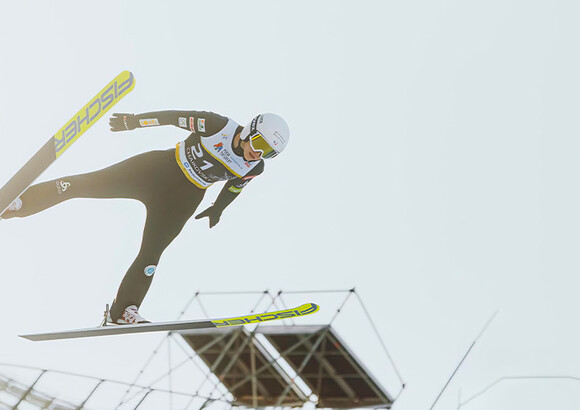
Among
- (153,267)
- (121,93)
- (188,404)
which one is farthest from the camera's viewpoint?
(188,404)

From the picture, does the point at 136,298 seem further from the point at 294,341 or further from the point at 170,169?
the point at 294,341

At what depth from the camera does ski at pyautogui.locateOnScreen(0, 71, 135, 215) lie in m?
9.38

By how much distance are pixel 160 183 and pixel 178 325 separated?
4.98 feet

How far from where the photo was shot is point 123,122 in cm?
973

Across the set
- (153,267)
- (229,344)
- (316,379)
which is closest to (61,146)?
(153,267)

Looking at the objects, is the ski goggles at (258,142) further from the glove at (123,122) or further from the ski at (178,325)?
the ski at (178,325)

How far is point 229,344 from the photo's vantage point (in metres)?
11.9

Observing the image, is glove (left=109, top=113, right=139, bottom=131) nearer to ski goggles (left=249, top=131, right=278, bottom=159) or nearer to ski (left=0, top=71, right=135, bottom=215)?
ski (left=0, top=71, right=135, bottom=215)

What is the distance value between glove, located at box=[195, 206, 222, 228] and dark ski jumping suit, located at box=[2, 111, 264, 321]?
0.63 ft

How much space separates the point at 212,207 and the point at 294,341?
7.94 ft

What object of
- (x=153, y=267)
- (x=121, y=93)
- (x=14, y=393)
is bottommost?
(x=14, y=393)

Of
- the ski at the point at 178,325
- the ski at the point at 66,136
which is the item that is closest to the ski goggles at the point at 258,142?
the ski at the point at 66,136

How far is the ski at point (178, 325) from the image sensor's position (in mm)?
9906

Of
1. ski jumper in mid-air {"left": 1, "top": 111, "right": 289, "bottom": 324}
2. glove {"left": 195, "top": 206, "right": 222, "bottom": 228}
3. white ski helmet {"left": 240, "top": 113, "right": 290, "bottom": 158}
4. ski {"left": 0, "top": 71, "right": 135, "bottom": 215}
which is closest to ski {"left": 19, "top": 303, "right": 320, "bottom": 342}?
ski jumper in mid-air {"left": 1, "top": 111, "right": 289, "bottom": 324}
